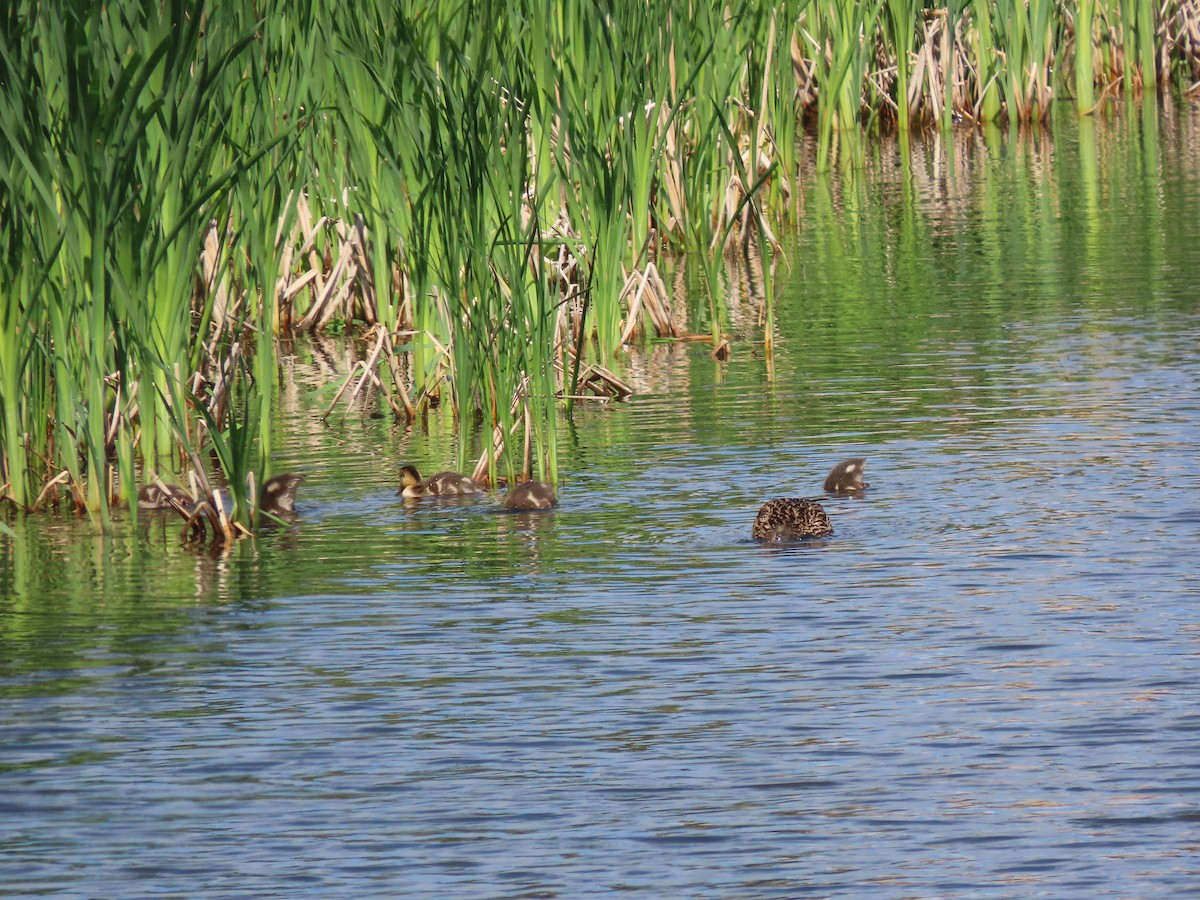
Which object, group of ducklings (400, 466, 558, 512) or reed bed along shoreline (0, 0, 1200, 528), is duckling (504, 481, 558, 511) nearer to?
group of ducklings (400, 466, 558, 512)

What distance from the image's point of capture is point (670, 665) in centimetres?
672

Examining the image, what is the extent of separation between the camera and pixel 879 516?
862 cm

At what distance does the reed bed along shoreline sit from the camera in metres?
7.95

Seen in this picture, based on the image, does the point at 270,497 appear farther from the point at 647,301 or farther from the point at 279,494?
the point at 647,301

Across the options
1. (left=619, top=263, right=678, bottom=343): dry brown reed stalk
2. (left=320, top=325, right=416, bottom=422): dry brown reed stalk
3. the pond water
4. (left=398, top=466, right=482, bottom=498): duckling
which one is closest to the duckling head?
(left=398, top=466, right=482, bottom=498): duckling

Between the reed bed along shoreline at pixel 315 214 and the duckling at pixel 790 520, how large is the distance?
1.25 m

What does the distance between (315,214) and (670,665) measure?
7537 mm

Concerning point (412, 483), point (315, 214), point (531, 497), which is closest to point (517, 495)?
point (531, 497)

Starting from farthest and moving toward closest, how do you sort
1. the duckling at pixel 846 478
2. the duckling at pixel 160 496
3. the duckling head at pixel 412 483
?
the duckling head at pixel 412 483, the duckling at pixel 846 478, the duckling at pixel 160 496

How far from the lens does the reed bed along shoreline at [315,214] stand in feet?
26.1

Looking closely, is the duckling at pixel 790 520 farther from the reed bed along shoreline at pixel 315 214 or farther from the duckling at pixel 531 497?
the reed bed along shoreline at pixel 315 214

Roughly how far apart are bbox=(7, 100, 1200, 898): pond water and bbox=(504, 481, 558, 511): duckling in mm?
96

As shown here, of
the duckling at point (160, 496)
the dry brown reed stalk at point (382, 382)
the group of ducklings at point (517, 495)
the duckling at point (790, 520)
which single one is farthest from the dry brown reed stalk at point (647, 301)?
the duckling at point (790, 520)

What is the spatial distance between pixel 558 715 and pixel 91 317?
291 centimetres
